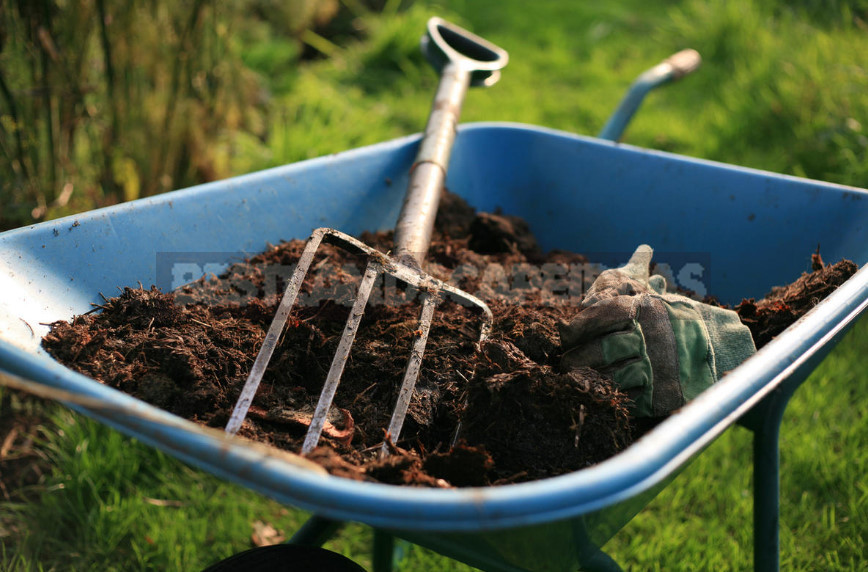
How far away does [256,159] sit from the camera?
9.98ft

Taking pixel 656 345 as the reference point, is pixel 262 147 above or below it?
above

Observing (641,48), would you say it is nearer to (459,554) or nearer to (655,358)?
(655,358)

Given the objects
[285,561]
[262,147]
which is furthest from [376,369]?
[262,147]

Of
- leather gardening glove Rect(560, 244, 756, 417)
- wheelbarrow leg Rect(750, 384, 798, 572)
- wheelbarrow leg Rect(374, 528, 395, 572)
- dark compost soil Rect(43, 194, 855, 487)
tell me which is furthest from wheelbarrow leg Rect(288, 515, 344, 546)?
wheelbarrow leg Rect(750, 384, 798, 572)

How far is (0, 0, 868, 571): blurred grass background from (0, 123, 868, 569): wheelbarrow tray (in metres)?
0.65

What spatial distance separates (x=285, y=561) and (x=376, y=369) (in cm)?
33

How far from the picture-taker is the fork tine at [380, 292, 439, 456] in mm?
1053

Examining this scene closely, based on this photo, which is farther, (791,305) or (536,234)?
(536,234)

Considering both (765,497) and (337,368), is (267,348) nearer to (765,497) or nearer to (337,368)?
(337,368)

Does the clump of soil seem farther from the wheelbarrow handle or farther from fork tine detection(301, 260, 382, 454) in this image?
the wheelbarrow handle

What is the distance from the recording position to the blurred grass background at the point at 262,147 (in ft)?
5.69

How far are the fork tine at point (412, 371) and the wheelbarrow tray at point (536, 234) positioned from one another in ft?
0.55

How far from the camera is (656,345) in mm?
1174

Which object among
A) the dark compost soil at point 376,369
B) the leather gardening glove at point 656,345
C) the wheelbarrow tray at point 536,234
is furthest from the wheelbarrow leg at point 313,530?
the leather gardening glove at point 656,345
